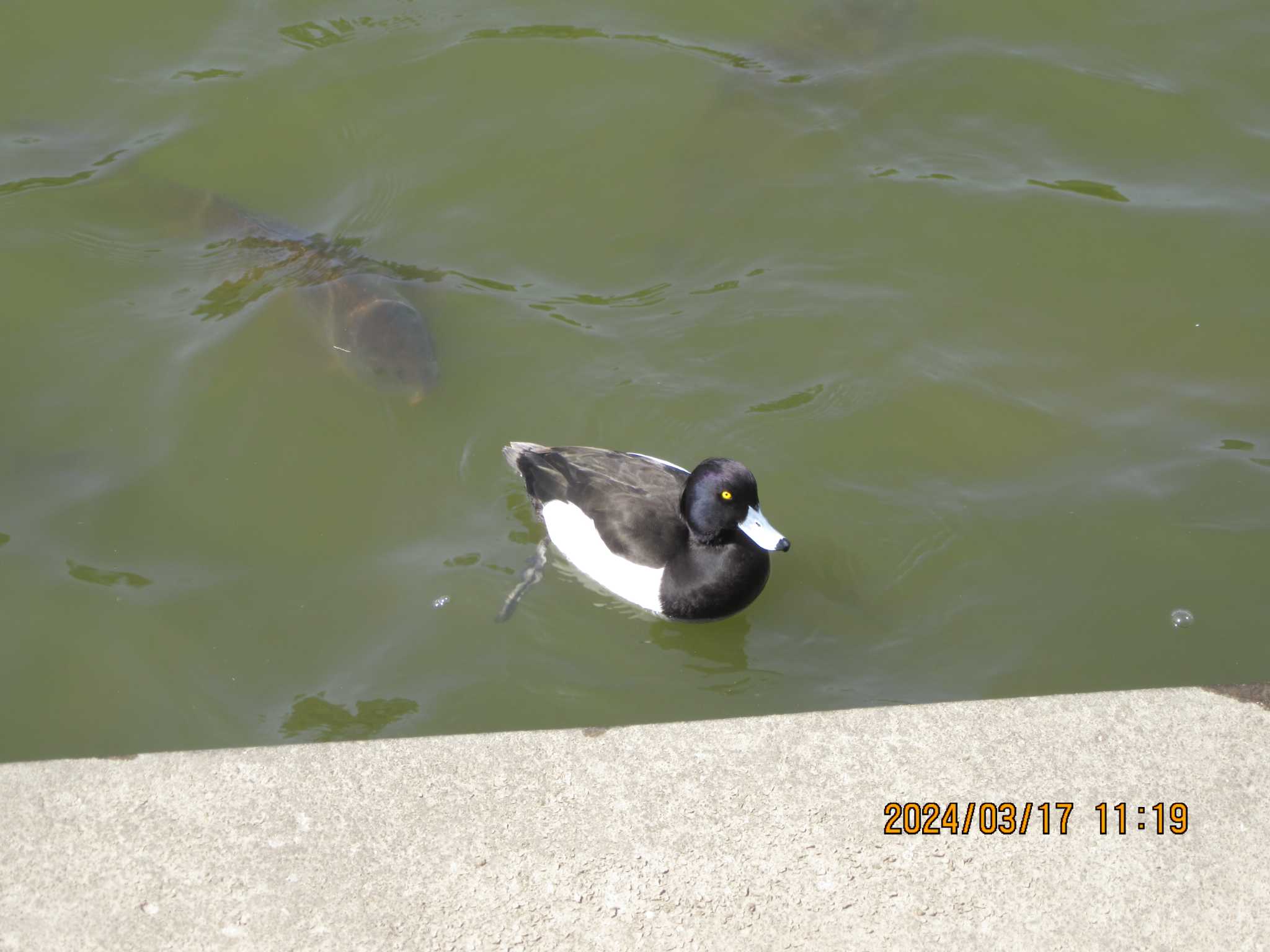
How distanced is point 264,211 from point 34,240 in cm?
141

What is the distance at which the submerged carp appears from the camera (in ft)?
21.7

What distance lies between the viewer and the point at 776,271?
23.6 ft

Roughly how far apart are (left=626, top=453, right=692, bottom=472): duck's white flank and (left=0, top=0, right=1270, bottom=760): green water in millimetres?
82

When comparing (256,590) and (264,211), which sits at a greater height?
(264,211)

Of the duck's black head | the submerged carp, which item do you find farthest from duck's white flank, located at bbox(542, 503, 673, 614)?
the submerged carp

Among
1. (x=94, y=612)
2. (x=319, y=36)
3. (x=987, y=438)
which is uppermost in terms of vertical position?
(x=319, y=36)

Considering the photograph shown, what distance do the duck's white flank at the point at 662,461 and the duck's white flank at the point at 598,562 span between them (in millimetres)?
440

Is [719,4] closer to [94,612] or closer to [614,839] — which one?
[94,612]

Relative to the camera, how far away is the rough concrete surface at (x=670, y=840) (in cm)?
332

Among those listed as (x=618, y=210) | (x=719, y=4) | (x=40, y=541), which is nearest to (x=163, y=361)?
(x=40, y=541)

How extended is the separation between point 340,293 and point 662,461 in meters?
2.27

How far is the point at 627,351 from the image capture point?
673 centimetres

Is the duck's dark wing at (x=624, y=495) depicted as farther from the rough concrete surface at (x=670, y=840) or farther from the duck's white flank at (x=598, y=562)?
the rough concrete surface at (x=670, y=840)

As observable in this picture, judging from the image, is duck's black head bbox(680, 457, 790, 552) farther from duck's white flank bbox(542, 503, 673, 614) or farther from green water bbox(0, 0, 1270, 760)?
green water bbox(0, 0, 1270, 760)
